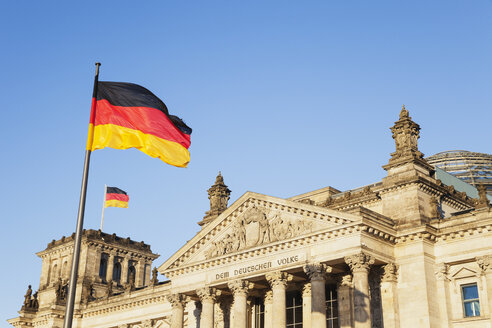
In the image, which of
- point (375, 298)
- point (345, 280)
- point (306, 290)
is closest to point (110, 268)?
point (306, 290)

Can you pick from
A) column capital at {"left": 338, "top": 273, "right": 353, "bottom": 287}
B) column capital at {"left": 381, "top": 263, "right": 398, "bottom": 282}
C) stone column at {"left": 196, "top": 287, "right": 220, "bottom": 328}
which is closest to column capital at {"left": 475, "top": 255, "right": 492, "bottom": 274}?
column capital at {"left": 381, "top": 263, "right": 398, "bottom": 282}

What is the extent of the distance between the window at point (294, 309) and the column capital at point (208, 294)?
5.18m

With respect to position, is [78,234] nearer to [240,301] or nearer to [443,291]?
[240,301]

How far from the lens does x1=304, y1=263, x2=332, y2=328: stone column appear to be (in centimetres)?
3947

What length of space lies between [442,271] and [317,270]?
25.9 ft

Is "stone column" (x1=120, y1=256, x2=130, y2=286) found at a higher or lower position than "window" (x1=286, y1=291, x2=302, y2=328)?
higher

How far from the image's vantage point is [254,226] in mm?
45812

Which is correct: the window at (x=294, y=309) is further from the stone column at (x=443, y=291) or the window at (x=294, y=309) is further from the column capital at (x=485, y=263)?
the column capital at (x=485, y=263)

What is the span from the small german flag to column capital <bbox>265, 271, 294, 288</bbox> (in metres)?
30.0

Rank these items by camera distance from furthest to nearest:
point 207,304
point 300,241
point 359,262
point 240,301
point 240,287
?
point 207,304 < point 240,287 < point 240,301 < point 300,241 < point 359,262

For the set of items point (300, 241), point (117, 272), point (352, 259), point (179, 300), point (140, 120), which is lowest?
point (179, 300)

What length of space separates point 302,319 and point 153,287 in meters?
Result: 19.7

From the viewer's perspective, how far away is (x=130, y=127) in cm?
2302

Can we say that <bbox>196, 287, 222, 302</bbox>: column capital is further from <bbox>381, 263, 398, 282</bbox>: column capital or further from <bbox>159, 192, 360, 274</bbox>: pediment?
<bbox>381, 263, 398, 282</bbox>: column capital
